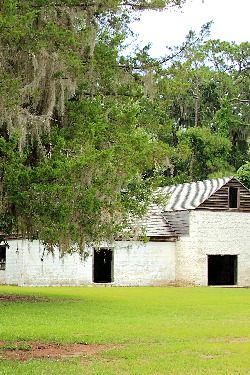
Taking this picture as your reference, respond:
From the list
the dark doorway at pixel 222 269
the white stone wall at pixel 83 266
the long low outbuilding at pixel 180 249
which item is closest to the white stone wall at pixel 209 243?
the long low outbuilding at pixel 180 249

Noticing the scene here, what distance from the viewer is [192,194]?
3850cm

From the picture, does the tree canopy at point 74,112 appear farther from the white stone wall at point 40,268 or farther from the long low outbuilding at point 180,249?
the long low outbuilding at point 180,249

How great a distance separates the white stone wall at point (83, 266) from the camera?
3256cm

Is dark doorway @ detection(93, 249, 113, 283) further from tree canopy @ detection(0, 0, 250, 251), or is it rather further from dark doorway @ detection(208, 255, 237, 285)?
tree canopy @ detection(0, 0, 250, 251)

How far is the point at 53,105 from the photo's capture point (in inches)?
632

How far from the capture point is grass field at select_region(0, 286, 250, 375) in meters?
10.5

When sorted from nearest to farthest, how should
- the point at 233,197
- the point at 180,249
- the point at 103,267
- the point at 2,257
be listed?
the point at 2,257
the point at 180,249
the point at 233,197
the point at 103,267

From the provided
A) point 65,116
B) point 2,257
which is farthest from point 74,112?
point 2,257

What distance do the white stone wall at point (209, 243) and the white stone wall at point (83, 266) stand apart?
70cm

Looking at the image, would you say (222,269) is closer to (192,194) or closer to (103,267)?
(192,194)

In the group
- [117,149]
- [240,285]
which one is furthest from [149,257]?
[117,149]

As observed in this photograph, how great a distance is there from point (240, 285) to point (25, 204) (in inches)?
936

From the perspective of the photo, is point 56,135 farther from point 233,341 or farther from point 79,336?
point 233,341

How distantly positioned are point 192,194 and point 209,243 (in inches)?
121
